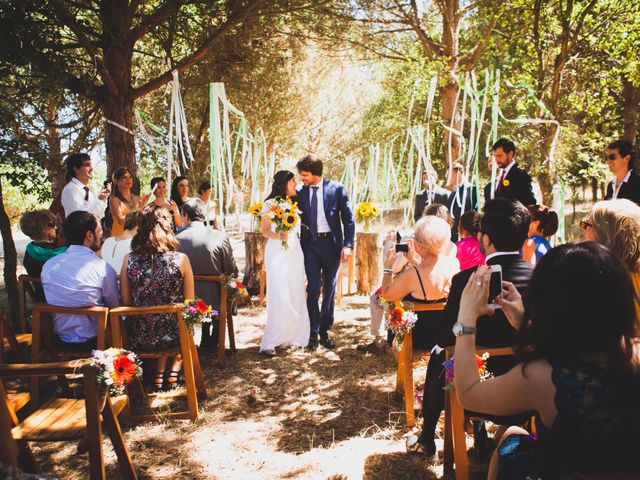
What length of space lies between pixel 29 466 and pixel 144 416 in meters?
0.95

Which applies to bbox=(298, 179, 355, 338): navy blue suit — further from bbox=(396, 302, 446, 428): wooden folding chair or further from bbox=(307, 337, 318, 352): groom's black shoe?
bbox=(396, 302, 446, 428): wooden folding chair

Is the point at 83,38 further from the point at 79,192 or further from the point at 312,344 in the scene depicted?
the point at 312,344

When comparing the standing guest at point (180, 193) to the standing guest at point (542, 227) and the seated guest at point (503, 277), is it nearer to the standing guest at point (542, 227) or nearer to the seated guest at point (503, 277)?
the standing guest at point (542, 227)

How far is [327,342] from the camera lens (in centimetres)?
548

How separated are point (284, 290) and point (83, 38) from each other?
3.66 metres

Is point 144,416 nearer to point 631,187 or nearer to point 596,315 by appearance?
point 596,315

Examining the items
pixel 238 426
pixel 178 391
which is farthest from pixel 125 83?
pixel 238 426

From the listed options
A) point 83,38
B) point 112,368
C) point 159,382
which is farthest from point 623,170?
point 83,38

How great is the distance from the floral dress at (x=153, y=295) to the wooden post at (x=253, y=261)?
413cm

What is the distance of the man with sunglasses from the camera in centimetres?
486

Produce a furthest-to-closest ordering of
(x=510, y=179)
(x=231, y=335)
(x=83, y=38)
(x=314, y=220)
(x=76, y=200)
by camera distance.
Answer: (x=83, y=38)
(x=314, y=220)
(x=76, y=200)
(x=510, y=179)
(x=231, y=335)

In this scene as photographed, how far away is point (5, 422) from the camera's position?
5.14 feet

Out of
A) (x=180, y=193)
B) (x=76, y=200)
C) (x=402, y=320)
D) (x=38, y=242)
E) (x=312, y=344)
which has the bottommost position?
(x=312, y=344)

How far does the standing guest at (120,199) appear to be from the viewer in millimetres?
5891
